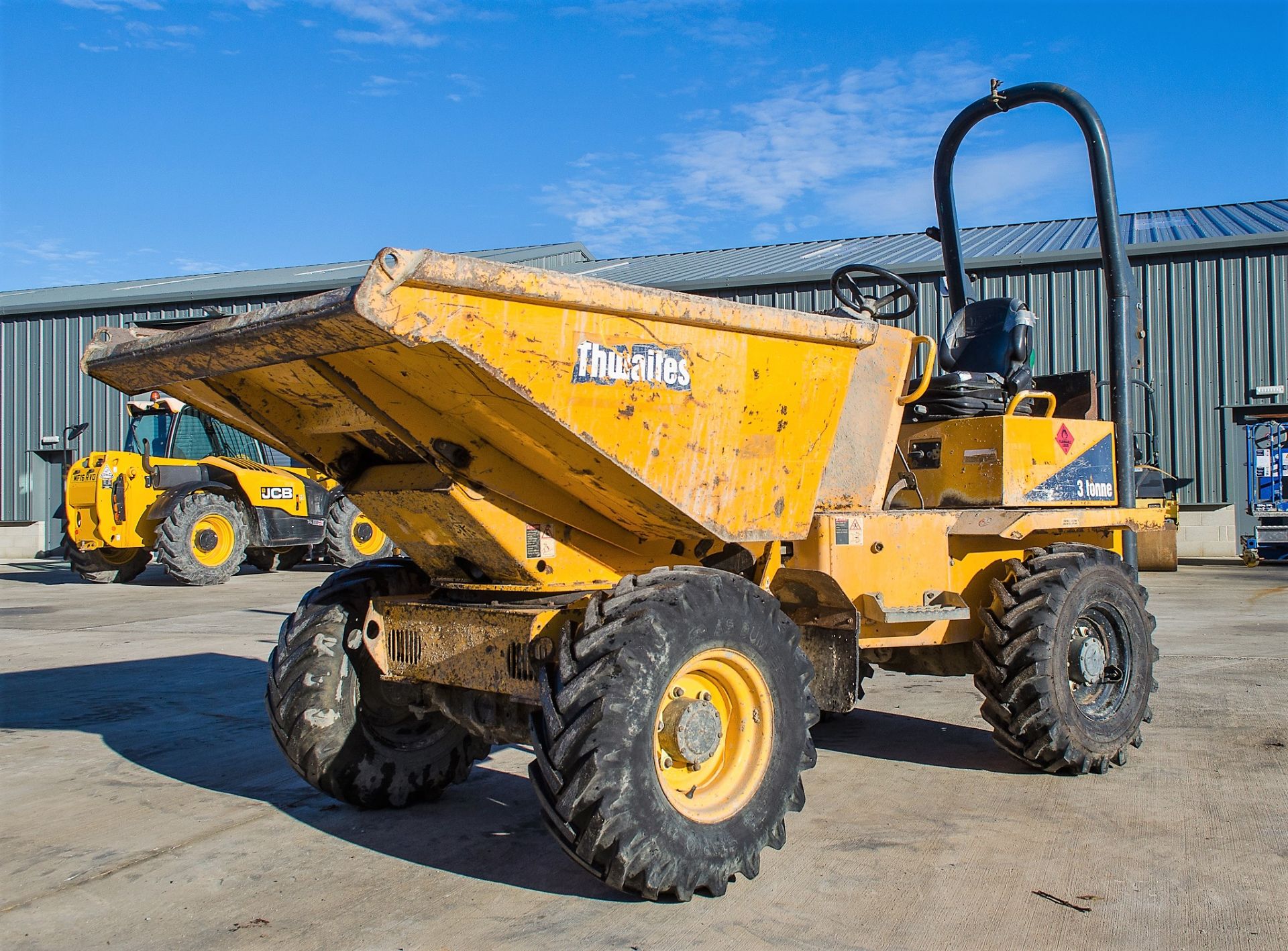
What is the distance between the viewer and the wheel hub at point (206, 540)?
15047mm

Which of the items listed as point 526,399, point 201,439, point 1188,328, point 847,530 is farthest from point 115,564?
Answer: point 1188,328

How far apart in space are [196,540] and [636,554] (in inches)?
494

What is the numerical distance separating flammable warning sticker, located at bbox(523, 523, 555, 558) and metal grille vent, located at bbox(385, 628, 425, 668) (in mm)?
537

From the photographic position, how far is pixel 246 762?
5.28 metres

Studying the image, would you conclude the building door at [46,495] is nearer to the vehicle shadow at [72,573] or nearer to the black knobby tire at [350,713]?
the vehicle shadow at [72,573]

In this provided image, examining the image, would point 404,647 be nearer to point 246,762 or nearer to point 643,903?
point 643,903

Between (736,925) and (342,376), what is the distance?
204 cm

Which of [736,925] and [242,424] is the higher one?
[242,424]

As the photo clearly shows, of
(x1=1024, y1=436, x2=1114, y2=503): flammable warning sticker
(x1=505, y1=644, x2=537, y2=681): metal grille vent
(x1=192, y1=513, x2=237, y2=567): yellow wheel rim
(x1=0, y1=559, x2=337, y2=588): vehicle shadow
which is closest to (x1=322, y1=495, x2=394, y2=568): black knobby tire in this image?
(x1=0, y1=559, x2=337, y2=588): vehicle shadow

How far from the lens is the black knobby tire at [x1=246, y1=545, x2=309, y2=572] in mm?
17203

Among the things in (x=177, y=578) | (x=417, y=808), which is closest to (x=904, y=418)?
(x=417, y=808)

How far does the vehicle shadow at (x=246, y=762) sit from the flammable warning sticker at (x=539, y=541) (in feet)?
3.50

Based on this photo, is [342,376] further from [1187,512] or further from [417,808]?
[1187,512]

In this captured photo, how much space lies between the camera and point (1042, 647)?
4.75 metres
